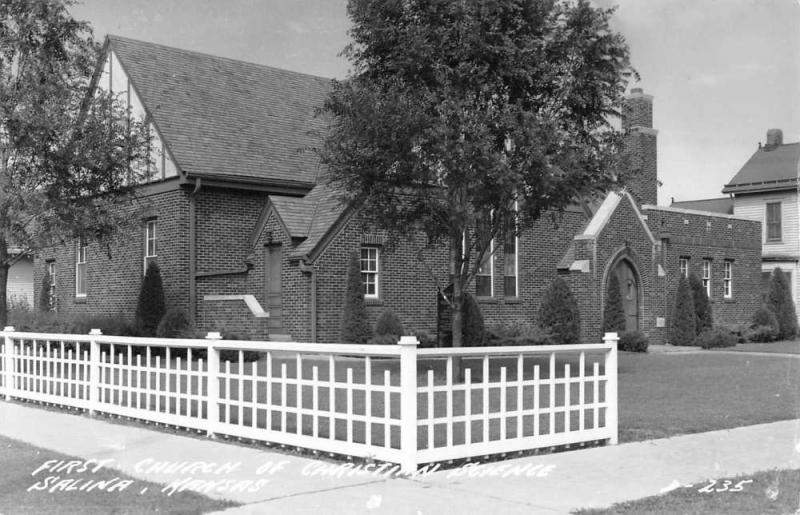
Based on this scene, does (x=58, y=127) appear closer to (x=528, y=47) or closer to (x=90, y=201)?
(x=90, y=201)

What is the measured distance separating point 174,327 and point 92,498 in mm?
14427

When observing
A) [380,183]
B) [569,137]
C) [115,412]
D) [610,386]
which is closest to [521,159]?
[569,137]

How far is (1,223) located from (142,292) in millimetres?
6847

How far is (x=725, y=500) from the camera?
6895 millimetres

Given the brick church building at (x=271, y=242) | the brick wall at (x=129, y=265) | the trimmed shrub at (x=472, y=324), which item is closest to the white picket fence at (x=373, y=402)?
the trimmed shrub at (x=472, y=324)

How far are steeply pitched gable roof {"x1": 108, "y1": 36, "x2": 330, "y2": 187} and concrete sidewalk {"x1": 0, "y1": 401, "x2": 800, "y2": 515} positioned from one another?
14427 mm

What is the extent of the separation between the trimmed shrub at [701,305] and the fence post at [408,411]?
23.8 meters

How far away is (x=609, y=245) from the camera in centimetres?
2767

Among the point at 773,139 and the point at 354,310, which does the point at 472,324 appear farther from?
the point at 773,139

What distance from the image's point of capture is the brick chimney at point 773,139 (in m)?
45.0

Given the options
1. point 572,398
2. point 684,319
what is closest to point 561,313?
point 684,319

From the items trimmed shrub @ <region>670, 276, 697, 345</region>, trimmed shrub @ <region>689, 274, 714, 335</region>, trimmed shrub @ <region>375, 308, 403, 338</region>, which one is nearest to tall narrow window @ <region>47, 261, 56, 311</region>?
trimmed shrub @ <region>375, 308, 403, 338</region>

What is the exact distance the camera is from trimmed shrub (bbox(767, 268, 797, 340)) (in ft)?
109

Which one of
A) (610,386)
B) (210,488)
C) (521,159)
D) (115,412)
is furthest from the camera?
(521,159)
